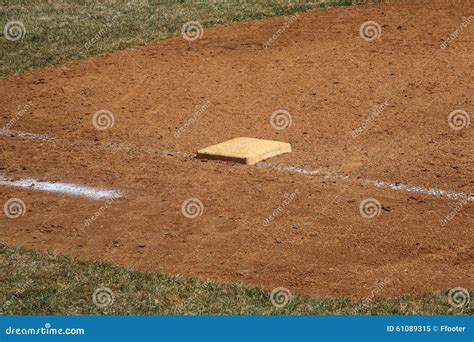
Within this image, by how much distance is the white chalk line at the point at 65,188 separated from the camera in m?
10.4

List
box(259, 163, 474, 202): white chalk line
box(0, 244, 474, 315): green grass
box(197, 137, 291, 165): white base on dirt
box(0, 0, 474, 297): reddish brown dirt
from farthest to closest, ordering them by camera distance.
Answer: box(197, 137, 291, 165): white base on dirt → box(259, 163, 474, 202): white chalk line → box(0, 0, 474, 297): reddish brown dirt → box(0, 244, 474, 315): green grass

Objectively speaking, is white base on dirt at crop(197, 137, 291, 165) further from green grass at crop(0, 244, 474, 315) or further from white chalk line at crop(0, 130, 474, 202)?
green grass at crop(0, 244, 474, 315)

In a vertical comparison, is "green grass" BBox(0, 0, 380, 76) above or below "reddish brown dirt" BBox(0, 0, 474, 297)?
above

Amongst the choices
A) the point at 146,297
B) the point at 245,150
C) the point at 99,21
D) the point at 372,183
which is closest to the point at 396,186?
the point at 372,183

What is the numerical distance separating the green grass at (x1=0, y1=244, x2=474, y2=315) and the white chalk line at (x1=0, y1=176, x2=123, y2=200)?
1.56 meters

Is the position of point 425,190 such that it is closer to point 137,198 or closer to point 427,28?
point 137,198

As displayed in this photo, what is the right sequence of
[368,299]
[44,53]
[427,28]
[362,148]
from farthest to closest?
1. [44,53]
2. [427,28]
3. [362,148]
4. [368,299]

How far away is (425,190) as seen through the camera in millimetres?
10133

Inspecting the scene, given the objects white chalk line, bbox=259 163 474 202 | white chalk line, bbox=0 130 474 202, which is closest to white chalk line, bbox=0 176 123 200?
white chalk line, bbox=0 130 474 202

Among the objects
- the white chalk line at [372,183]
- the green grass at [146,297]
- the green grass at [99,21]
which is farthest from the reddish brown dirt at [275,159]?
the green grass at [99,21]

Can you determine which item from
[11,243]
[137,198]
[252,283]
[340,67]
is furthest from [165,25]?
Answer: [252,283]

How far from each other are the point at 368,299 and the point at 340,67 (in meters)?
5.68

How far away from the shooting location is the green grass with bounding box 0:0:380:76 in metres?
15.1

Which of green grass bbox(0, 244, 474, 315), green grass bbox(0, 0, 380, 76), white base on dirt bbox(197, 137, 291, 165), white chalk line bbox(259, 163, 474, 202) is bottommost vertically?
green grass bbox(0, 244, 474, 315)
